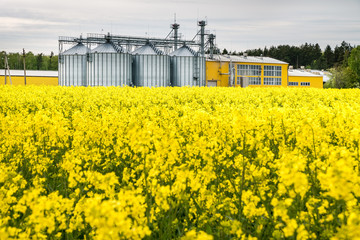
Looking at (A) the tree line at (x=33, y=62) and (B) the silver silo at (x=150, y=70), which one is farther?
(A) the tree line at (x=33, y=62)

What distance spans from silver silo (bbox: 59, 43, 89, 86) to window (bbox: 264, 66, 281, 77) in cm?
3006

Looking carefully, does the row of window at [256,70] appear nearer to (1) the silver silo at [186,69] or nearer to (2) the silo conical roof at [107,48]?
(1) the silver silo at [186,69]

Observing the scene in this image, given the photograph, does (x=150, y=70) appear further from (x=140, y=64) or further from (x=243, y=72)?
(x=243, y=72)

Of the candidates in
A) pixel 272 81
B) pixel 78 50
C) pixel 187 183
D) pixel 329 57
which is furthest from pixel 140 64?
pixel 329 57

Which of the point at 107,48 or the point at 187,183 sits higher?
the point at 107,48

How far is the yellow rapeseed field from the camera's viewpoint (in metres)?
2.38

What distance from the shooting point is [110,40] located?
41.5 m

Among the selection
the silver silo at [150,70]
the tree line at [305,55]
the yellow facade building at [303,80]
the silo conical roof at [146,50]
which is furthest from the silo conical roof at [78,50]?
the tree line at [305,55]

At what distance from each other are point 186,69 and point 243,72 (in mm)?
16278

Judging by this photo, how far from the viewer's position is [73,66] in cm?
3988

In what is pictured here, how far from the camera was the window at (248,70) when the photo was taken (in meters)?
55.7

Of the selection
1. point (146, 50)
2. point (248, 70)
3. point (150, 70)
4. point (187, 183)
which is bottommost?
point (187, 183)

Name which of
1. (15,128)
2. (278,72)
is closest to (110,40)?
(278,72)

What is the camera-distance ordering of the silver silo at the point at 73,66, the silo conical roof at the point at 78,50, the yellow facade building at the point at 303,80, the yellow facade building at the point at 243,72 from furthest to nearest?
the yellow facade building at the point at 303,80 → the yellow facade building at the point at 243,72 → the silo conical roof at the point at 78,50 → the silver silo at the point at 73,66
